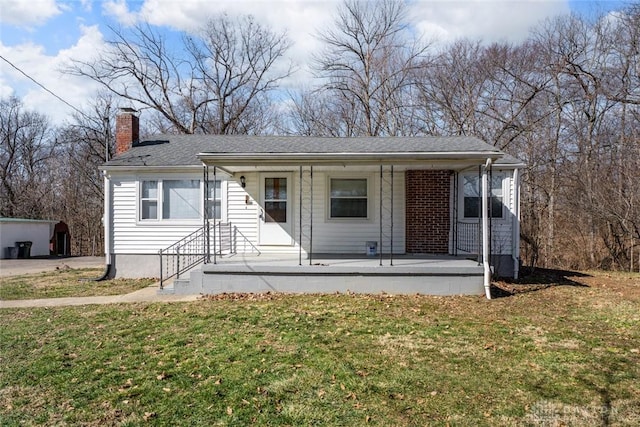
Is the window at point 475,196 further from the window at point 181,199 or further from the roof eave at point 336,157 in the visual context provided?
the window at point 181,199

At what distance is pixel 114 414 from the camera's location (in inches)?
136

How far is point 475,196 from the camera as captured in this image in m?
10.8

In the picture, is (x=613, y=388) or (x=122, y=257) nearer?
(x=613, y=388)

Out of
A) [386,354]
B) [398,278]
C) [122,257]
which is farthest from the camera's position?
[122,257]

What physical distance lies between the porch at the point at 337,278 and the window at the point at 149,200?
3.03 metres

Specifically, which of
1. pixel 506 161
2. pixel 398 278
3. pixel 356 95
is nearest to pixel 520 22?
pixel 356 95

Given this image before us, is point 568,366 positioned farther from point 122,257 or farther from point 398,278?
point 122,257

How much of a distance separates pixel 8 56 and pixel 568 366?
13.9 m

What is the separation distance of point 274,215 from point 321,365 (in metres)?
6.61

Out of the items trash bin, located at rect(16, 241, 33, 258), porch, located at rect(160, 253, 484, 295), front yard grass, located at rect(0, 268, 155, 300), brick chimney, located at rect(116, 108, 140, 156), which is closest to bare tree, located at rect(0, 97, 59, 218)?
trash bin, located at rect(16, 241, 33, 258)

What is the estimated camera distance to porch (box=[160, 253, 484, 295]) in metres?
8.55

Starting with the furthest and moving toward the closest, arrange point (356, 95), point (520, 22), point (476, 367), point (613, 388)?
point (356, 95) → point (520, 22) → point (476, 367) → point (613, 388)

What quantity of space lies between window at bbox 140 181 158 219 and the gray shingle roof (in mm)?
595

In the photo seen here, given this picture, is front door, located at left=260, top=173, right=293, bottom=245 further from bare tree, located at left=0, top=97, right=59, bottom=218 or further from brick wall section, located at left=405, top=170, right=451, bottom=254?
bare tree, located at left=0, top=97, right=59, bottom=218
